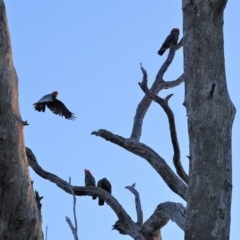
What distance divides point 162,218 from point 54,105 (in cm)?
376

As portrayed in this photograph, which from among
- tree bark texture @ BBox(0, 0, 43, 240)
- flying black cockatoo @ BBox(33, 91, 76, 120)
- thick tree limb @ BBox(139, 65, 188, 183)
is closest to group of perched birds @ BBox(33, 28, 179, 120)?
flying black cockatoo @ BBox(33, 91, 76, 120)

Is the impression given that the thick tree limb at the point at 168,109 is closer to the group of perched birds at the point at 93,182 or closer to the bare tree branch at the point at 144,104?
the bare tree branch at the point at 144,104

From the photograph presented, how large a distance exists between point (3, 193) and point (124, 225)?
128 inches

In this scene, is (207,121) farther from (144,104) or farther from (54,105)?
(54,105)

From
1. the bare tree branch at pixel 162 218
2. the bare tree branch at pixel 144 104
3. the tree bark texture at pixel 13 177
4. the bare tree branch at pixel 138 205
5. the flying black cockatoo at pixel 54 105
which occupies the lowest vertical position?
the tree bark texture at pixel 13 177

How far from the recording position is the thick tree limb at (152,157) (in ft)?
22.7

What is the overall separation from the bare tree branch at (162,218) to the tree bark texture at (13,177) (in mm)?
1931

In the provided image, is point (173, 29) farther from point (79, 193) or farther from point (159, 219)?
point (159, 219)

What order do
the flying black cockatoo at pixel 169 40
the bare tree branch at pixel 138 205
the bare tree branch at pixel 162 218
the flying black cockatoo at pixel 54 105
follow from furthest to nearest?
the flying black cockatoo at pixel 169 40
the flying black cockatoo at pixel 54 105
the bare tree branch at pixel 138 205
the bare tree branch at pixel 162 218

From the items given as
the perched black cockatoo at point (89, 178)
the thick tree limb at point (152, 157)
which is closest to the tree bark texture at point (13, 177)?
the thick tree limb at point (152, 157)

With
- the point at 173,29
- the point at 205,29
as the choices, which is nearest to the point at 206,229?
the point at 205,29

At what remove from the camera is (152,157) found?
7.15 metres

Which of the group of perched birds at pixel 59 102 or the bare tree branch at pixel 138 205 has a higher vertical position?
the group of perched birds at pixel 59 102

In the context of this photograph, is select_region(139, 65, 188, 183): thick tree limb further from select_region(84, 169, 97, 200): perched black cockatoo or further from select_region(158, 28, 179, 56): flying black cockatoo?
select_region(84, 169, 97, 200): perched black cockatoo
